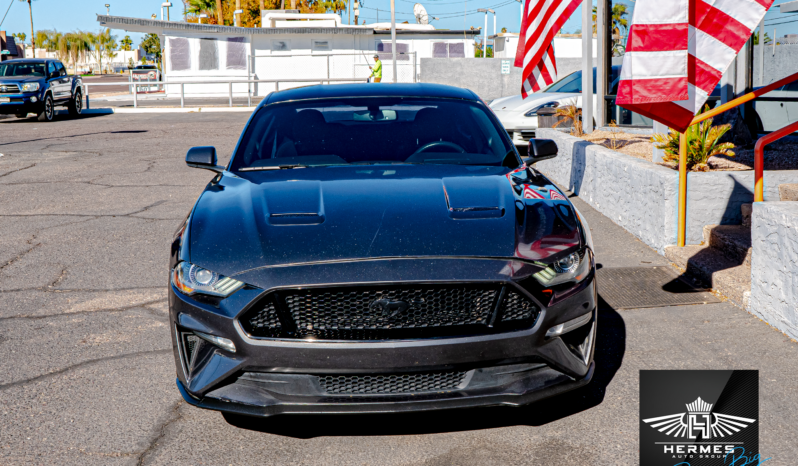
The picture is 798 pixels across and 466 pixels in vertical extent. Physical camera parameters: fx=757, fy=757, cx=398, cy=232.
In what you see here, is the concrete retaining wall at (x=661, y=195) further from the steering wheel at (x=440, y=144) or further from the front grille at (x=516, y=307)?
the front grille at (x=516, y=307)

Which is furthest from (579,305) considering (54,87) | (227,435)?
(54,87)

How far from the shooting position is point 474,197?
3.60 m

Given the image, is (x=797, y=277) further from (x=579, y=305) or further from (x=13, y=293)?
(x=13, y=293)

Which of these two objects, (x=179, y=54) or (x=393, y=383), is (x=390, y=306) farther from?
(x=179, y=54)

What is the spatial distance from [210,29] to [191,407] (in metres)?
36.1

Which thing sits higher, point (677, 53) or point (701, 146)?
point (677, 53)

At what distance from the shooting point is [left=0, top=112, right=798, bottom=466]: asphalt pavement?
125 inches

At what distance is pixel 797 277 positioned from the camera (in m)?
4.28

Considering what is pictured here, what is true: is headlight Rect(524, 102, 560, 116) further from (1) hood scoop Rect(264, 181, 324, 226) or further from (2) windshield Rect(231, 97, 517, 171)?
(1) hood scoop Rect(264, 181, 324, 226)

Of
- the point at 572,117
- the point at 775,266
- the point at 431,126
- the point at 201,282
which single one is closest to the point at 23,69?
the point at 572,117

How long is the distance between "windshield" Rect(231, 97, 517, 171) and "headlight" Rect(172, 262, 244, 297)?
132cm

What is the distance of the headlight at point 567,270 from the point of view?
10.1ft

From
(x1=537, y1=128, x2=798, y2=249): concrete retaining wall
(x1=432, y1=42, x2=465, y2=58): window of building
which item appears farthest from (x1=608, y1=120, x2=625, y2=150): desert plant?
(x1=432, y1=42, x2=465, y2=58): window of building

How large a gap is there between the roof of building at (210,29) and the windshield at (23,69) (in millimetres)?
9272
